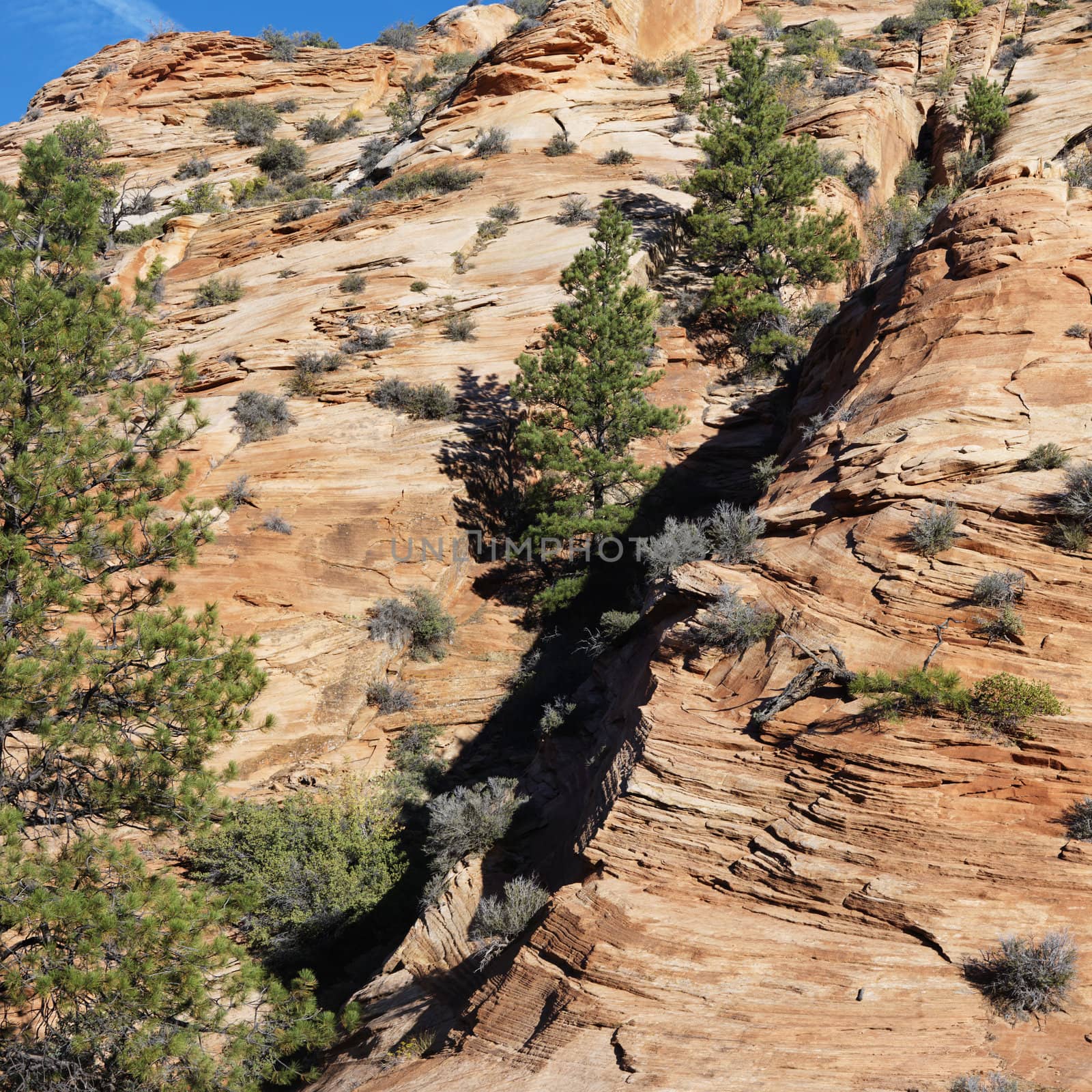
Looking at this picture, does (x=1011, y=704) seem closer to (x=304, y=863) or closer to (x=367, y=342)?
(x=304, y=863)

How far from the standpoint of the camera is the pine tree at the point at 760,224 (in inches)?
757

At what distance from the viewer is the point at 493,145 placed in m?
27.5

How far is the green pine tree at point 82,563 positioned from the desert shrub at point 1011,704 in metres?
6.38

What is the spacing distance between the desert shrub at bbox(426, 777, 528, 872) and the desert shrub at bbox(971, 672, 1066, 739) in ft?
18.3

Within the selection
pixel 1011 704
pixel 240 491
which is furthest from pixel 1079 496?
pixel 240 491

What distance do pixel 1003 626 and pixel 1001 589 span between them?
35 centimetres

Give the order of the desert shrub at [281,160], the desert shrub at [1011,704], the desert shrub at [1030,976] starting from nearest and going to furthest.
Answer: the desert shrub at [1030,976] < the desert shrub at [1011,704] < the desert shrub at [281,160]

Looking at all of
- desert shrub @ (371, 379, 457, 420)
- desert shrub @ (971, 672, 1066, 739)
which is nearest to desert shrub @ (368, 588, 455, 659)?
desert shrub @ (371, 379, 457, 420)

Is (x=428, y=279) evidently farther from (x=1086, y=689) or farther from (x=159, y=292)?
(x=1086, y=689)

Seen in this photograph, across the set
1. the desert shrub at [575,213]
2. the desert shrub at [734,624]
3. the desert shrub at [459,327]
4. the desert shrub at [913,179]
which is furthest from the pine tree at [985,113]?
the desert shrub at [734,624]

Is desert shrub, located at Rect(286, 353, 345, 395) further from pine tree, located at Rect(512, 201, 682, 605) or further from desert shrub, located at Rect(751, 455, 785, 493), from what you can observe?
desert shrub, located at Rect(751, 455, 785, 493)

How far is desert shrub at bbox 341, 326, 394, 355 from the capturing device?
779 inches

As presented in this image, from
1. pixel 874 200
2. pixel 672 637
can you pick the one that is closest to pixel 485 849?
pixel 672 637

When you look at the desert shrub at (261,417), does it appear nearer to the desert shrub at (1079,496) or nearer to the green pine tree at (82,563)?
the green pine tree at (82,563)
